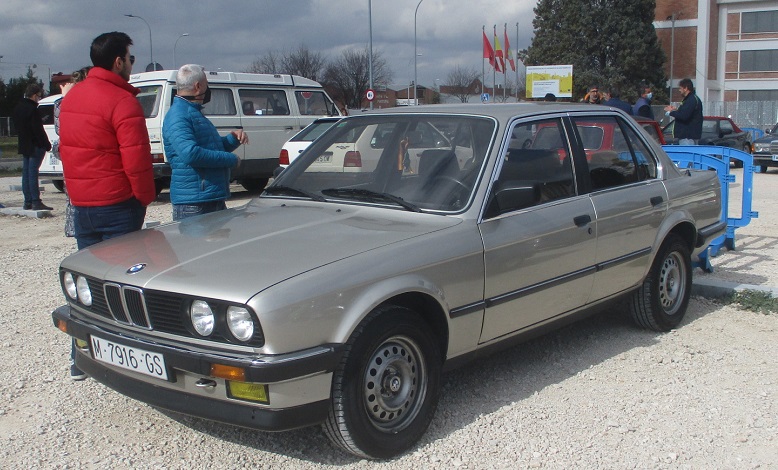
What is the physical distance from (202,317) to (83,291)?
3.08 ft

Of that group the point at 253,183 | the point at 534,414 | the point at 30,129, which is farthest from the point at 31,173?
the point at 534,414

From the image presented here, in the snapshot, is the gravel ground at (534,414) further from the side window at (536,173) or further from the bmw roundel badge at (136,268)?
the side window at (536,173)

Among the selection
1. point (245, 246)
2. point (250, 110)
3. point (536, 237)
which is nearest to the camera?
point (245, 246)

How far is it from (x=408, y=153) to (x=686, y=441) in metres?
2.13

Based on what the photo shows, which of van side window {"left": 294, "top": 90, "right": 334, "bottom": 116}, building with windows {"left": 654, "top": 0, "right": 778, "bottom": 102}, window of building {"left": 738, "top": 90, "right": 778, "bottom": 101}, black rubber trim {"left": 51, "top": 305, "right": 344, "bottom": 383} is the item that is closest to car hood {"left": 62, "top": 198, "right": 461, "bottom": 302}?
black rubber trim {"left": 51, "top": 305, "right": 344, "bottom": 383}

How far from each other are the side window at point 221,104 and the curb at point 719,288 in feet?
31.8

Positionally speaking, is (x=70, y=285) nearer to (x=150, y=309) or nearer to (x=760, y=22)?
(x=150, y=309)

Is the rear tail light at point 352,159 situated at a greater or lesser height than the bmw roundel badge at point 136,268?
greater

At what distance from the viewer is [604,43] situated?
168ft

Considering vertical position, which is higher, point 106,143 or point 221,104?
point 221,104

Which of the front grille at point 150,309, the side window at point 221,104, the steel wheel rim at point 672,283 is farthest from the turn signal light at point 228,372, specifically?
the side window at point 221,104

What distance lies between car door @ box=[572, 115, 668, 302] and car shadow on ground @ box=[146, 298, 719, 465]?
0.34 metres

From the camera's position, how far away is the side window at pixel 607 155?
16.1ft

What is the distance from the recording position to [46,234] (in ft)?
33.8
